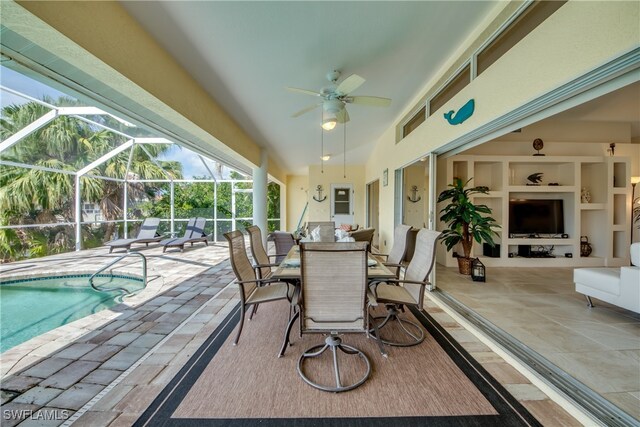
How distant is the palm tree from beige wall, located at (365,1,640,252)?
23.2ft

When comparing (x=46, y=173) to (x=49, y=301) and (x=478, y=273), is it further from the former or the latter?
(x=478, y=273)

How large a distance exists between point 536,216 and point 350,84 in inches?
213

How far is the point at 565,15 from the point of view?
165 cm

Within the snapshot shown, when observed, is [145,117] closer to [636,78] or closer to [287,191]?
[636,78]

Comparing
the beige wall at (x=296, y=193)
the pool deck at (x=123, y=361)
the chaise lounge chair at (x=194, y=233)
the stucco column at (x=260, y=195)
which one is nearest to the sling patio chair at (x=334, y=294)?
the pool deck at (x=123, y=361)

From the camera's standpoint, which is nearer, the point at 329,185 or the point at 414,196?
the point at 414,196

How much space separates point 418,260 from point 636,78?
6.09 feet

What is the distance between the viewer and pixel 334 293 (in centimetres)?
185

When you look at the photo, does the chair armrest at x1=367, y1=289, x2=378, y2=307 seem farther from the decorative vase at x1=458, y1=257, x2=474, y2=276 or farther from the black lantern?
the decorative vase at x1=458, y1=257, x2=474, y2=276

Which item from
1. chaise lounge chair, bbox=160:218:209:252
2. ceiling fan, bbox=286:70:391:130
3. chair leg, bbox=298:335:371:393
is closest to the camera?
chair leg, bbox=298:335:371:393

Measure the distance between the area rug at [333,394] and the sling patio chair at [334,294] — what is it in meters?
0.10

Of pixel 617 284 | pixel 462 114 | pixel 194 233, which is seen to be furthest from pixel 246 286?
pixel 194 233

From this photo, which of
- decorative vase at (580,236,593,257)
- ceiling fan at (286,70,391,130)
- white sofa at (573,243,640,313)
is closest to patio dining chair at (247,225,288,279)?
ceiling fan at (286,70,391,130)

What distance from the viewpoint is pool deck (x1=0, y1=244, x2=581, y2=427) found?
158cm
